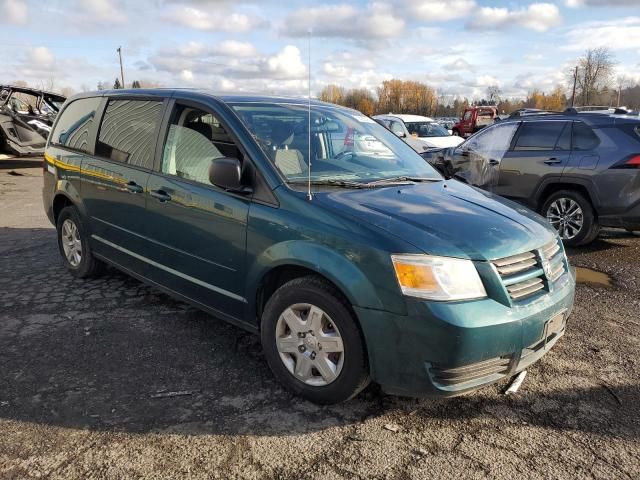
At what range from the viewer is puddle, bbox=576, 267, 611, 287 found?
5.42m

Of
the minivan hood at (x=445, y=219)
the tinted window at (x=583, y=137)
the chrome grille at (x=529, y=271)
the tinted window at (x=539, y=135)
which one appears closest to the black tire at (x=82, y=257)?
the minivan hood at (x=445, y=219)

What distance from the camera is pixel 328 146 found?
3.73 meters

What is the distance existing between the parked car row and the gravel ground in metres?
2.45

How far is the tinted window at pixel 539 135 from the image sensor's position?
691 centimetres

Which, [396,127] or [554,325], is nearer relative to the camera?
[554,325]

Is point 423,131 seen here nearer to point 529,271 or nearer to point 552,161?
point 552,161

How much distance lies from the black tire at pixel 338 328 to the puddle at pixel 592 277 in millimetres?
3641

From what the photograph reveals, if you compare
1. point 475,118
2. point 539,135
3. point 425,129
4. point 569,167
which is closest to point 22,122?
point 425,129

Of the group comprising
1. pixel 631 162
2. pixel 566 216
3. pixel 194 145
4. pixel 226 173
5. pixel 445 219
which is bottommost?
pixel 566 216

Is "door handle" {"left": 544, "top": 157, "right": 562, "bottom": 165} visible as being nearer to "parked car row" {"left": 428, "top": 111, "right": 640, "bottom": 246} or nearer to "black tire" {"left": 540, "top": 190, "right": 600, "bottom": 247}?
"parked car row" {"left": 428, "top": 111, "right": 640, "bottom": 246}

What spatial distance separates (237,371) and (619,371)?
8.24ft

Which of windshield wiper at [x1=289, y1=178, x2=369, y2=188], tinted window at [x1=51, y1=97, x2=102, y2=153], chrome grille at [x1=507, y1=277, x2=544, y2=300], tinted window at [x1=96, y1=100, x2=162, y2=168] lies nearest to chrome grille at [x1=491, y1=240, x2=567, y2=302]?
chrome grille at [x1=507, y1=277, x2=544, y2=300]

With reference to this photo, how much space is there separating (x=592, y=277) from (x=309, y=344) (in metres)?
3.95

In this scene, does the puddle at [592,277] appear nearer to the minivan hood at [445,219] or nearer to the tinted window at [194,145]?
the minivan hood at [445,219]
